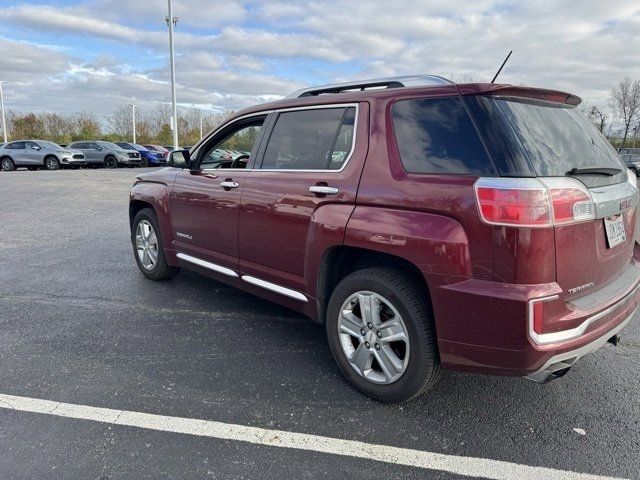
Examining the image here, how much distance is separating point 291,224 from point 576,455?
215cm

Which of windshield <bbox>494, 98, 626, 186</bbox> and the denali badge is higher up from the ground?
windshield <bbox>494, 98, 626, 186</bbox>

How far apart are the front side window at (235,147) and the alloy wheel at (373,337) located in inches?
69.0

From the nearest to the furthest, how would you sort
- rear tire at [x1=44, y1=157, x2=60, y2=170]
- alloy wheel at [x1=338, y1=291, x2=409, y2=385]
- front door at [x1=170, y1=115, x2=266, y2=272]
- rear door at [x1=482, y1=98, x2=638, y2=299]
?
rear door at [x1=482, y1=98, x2=638, y2=299], alloy wheel at [x1=338, y1=291, x2=409, y2=385], front door at [x1=170, y1=115, x2=266, y2=272], rear tire at [x1=44, y1=157, x2=60, y2=170]

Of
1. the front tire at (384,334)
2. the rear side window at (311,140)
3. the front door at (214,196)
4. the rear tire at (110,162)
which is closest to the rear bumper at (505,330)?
the front tire at (384,334)

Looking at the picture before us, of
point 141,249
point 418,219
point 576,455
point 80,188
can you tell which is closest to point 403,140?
point 418,219

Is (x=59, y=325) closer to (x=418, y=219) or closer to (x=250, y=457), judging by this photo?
(x=250, y=457)

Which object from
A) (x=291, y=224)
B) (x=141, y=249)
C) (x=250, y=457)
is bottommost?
(x=250, y=457)

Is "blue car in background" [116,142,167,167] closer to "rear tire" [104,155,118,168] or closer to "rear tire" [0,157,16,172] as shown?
"rear tire" [104,155,118,168]

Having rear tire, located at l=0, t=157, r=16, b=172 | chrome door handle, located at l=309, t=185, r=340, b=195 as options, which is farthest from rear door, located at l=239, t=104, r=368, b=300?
rear tire, located at l=0, t=157, r=16, b=172

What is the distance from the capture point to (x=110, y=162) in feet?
95.6

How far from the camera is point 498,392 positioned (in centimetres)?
313

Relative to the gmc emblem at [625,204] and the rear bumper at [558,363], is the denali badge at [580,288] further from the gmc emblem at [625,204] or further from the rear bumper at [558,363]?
the gmc emblem at [625,204]

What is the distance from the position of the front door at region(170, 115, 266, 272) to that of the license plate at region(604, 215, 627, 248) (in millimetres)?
2547

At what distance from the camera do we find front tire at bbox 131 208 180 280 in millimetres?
5164
